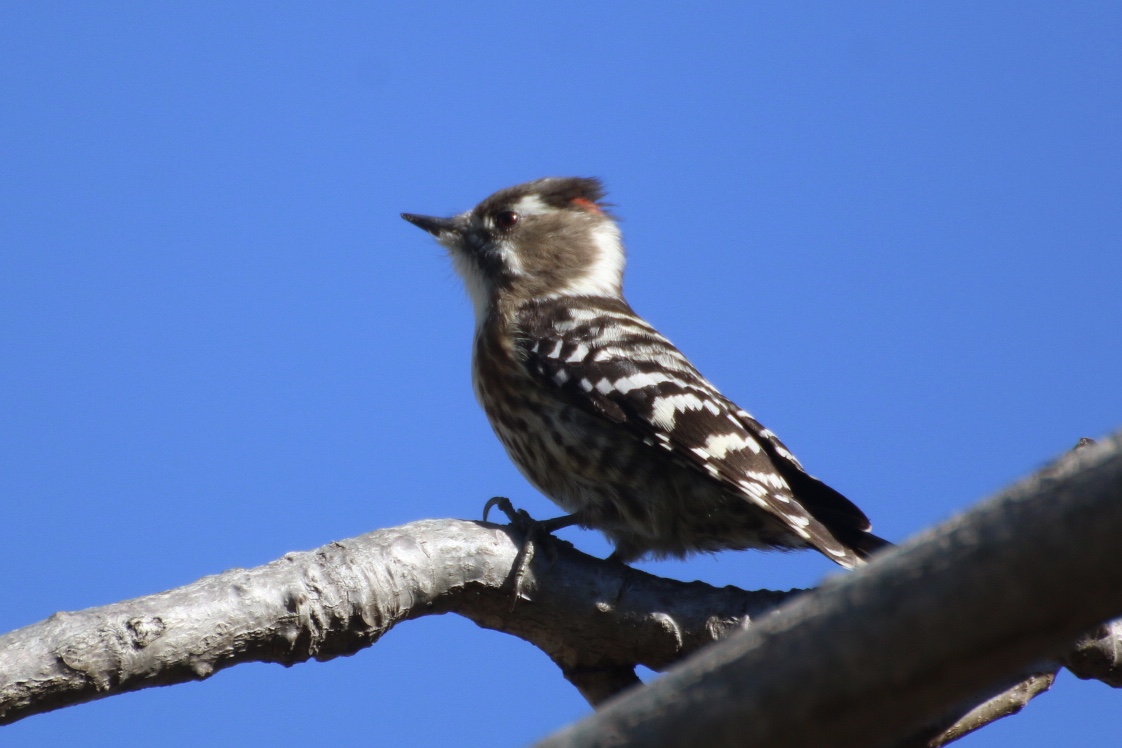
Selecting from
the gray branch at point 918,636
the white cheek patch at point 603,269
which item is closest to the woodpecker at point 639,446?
the white cheek patch at point 603,269

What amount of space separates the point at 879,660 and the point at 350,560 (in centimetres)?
232

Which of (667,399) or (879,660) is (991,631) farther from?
(667,399)

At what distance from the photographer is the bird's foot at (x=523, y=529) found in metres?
3.96

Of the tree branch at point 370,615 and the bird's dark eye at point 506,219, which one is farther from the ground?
the bird's dark eye at point 506,219

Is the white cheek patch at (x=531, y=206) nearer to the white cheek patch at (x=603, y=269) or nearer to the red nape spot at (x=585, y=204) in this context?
the red nape spot at (x=585, y=204)

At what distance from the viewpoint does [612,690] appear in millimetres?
4113

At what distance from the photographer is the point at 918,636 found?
155cm

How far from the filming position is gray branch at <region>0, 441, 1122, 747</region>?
5.07 ft

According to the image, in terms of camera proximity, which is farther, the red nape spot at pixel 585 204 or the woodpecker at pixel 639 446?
the red nape spot at pixel 585 204

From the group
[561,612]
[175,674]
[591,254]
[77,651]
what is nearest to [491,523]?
[561,612]

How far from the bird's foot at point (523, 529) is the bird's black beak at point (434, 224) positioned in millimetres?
2763

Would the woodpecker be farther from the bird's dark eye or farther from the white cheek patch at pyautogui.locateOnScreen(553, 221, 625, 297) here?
the bird's dark eye

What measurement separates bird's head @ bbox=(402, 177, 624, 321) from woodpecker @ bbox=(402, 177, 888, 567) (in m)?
0.48

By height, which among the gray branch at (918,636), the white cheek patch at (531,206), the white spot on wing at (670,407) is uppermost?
the white cheek patch at (531,206)
